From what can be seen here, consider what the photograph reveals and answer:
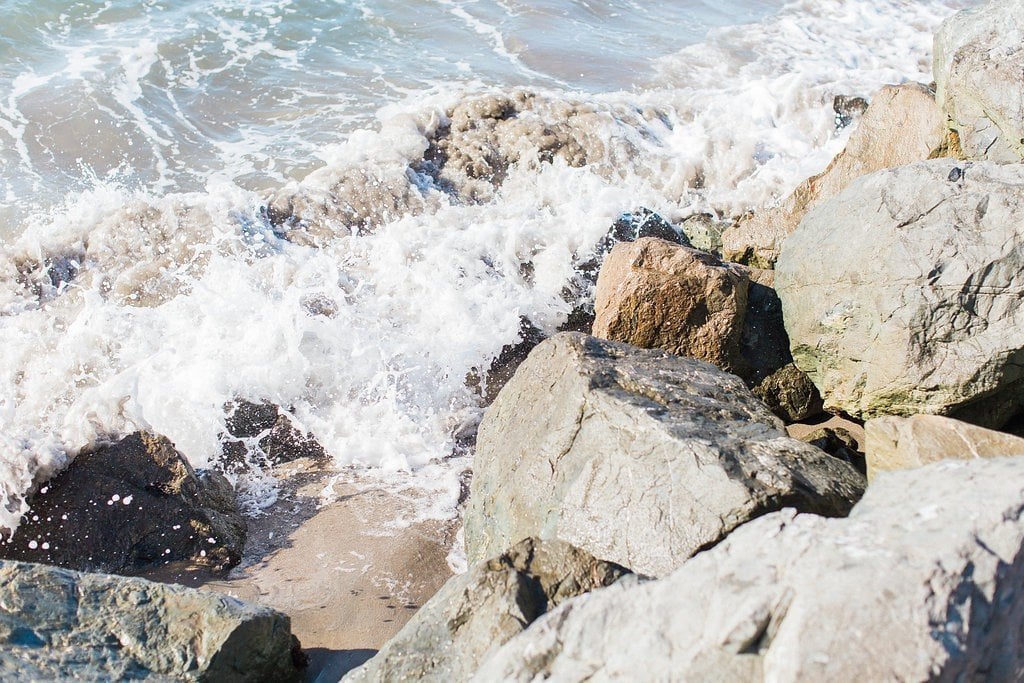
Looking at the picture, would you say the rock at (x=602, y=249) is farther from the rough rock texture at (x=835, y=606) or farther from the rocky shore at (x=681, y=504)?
the rough rock texture at (x=835, y=606)

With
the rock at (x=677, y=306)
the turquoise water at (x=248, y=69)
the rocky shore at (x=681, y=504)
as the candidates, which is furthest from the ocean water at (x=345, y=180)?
the rock at (x=677, y=306)

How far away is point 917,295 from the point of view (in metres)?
3.81

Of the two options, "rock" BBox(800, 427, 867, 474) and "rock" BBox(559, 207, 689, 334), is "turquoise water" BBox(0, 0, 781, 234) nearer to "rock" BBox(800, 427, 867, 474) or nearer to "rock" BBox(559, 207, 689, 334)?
"rock" BBox(559, 207, 689, 334)

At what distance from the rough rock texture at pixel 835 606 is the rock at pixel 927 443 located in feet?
3.42

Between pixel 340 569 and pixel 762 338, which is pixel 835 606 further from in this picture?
pixel 762 338

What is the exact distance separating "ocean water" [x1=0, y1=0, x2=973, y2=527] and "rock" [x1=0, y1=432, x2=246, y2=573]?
0.16m

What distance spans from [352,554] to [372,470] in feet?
2.29

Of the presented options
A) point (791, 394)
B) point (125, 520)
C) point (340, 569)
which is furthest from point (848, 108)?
point (125, 520)

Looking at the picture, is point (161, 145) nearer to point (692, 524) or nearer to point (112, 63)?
point (112, 63)

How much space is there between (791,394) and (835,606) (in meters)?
2.75

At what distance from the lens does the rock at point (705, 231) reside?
6.25 m

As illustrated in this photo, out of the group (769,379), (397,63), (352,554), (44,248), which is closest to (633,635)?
(352,554)

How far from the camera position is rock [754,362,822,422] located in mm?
4492

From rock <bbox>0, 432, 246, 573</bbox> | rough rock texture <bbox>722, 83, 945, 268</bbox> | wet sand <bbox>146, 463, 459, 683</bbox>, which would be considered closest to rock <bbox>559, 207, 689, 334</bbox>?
rough rock texture <bbox>722, 83, 945, 268</bbox>
